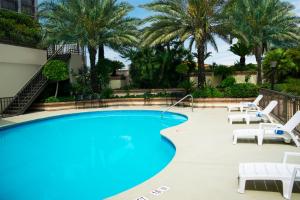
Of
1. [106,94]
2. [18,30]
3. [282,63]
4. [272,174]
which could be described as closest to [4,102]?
[18,30]

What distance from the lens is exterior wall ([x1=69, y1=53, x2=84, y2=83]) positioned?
25.9m

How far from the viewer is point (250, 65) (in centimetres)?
3033

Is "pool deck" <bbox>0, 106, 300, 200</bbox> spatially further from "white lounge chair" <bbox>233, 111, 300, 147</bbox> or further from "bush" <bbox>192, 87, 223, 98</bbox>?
"bush" <bbox>192, 87, 223, 98</bbox>


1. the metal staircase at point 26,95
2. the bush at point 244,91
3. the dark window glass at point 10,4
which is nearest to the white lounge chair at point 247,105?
the bush at point 244,91

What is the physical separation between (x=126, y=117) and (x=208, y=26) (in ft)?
26.4

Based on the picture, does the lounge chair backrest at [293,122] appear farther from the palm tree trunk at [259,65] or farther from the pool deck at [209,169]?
the palm tree trunk at [259,65]

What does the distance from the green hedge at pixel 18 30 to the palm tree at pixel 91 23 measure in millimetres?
1984

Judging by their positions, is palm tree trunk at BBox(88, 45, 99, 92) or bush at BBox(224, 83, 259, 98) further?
palm tree trunk at BBox(88, 45, 99, 92)

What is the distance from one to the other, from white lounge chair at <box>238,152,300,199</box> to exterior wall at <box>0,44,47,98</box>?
18958mm

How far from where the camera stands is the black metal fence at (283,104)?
9977mm

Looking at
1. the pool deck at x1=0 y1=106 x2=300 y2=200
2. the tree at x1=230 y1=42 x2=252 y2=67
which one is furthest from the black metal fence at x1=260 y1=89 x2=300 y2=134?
the tree at x1=230 y1=42 x2=252 y2=67

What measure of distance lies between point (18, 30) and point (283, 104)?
65.3 ft

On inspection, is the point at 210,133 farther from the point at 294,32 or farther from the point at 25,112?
the point at 294,32

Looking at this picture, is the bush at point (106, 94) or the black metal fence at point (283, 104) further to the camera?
the bush at point (106, 94)
